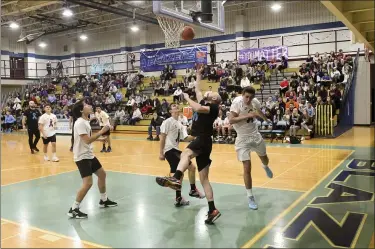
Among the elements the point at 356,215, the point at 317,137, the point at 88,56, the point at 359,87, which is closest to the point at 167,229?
the point at 356,215

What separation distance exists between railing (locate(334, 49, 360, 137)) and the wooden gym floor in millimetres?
7008

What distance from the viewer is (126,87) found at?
28.8 m

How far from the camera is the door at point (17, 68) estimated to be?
36.1 metres

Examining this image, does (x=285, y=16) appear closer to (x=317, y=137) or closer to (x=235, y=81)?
(x=235, y=81)

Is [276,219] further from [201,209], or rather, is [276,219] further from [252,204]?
[201,209]

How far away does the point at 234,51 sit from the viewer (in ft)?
92.9

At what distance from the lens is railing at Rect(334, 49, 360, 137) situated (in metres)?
17.2

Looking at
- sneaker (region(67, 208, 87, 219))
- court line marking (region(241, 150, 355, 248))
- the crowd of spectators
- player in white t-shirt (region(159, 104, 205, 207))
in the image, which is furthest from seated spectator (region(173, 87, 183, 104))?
sneaker (region(67, 208, 87, 219))

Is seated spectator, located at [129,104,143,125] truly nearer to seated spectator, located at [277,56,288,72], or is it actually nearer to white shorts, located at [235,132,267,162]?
seated spectator, located at [277,56,288,72]

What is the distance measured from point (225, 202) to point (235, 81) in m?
16.3

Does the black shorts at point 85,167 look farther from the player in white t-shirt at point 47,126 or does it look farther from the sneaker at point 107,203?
the player in white t-shirt at point 47,126

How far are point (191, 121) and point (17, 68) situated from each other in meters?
30.2

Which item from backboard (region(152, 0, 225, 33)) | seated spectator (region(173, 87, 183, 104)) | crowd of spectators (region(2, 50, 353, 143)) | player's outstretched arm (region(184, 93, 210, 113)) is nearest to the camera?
player's outstretched arm (region(184, 93, 210, 113))

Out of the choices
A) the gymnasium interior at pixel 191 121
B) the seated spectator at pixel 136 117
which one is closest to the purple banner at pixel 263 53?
the gymnasium interior at pixel 191 121
